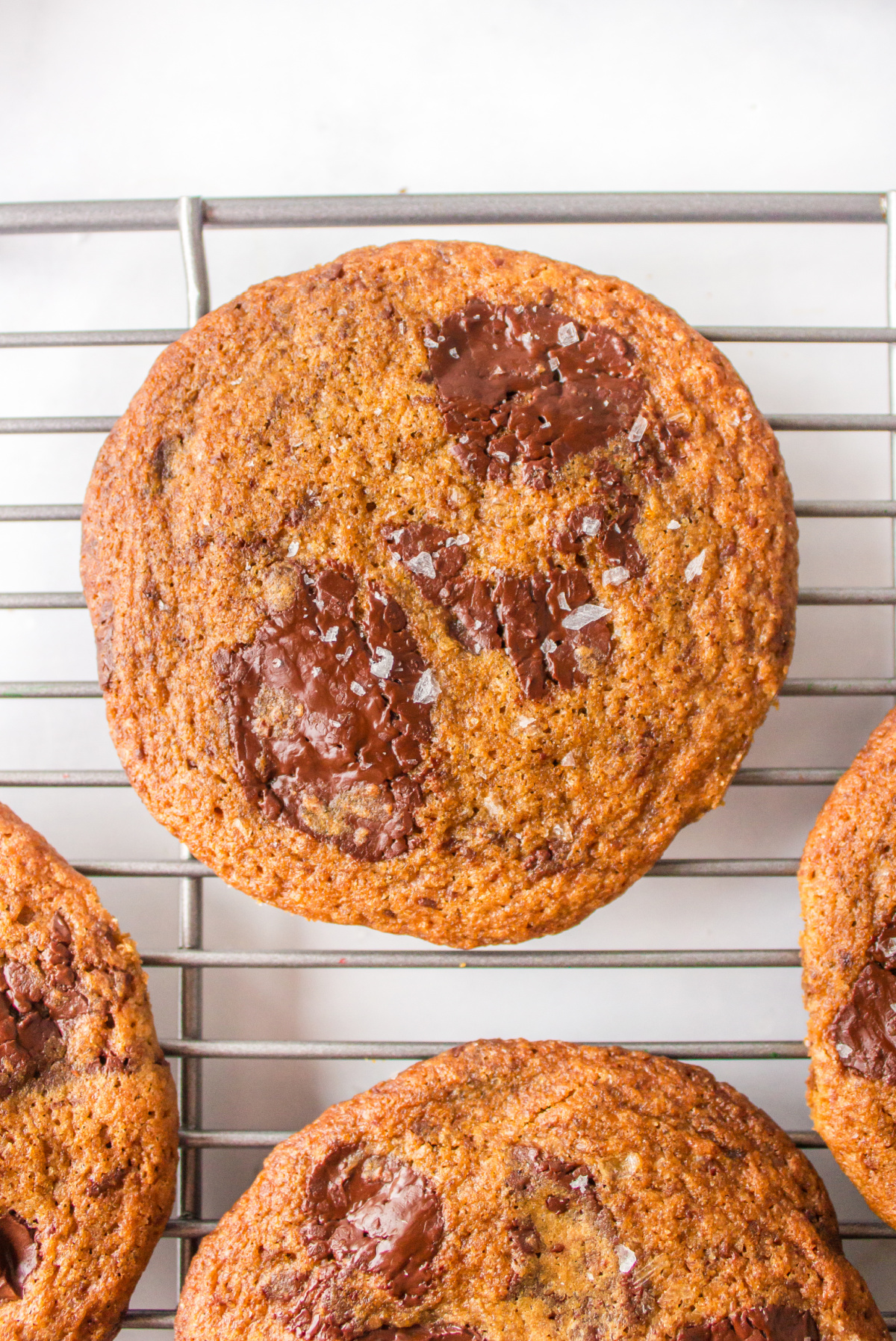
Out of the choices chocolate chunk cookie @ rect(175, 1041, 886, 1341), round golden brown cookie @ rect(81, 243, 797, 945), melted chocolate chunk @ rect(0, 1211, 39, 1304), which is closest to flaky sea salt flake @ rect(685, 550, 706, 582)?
round golden brown cookie @ rect(81, 243, 797, 945)

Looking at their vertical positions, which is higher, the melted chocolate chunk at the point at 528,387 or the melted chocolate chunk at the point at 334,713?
the melted chocolate chunk at the point at 528,387

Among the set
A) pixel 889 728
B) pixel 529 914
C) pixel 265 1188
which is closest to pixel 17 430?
pixel 529 914

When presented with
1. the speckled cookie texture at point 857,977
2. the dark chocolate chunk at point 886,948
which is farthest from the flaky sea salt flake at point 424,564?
the dark chocolate chunk at point 886,948

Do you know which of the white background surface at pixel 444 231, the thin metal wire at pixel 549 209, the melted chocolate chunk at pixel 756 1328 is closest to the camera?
the melted chocolate chunk at pixel 756 1328

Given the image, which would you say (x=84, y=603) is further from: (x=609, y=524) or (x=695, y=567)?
(x=695, y=567)

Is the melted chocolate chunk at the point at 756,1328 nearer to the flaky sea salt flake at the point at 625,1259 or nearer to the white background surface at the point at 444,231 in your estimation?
the flaky sea salt flake at the point at 625,1259

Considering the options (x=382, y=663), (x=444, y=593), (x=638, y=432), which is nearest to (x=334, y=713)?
(x=382, y=663)

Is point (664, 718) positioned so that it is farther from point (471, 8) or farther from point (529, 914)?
point (471, 8)
